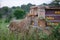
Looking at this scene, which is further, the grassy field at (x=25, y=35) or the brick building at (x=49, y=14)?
the brick building at (x=49, y=14)

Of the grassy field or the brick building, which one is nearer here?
the grassy field

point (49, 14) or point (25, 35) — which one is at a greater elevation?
point (49, 14)

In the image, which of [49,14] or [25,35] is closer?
[25,35]

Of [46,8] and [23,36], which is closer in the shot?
[23,36]

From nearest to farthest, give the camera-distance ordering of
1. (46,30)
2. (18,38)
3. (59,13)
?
1. (18,38)
2. (46,30)
3. (59,13)

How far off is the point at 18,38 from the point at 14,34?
0.16 metres

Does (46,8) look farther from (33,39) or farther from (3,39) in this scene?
(3,39)

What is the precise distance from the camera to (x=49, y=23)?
384cm

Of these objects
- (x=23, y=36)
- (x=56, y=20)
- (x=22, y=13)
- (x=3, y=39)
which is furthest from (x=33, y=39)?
(x=22, y=13)

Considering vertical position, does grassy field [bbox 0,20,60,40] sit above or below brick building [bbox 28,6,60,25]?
below

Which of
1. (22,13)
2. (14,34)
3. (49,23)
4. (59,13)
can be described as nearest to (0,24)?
(14,34)

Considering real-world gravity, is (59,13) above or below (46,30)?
above

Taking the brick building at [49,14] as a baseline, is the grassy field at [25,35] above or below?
below

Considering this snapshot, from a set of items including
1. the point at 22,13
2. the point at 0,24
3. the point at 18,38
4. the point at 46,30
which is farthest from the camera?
the point at 22,13
